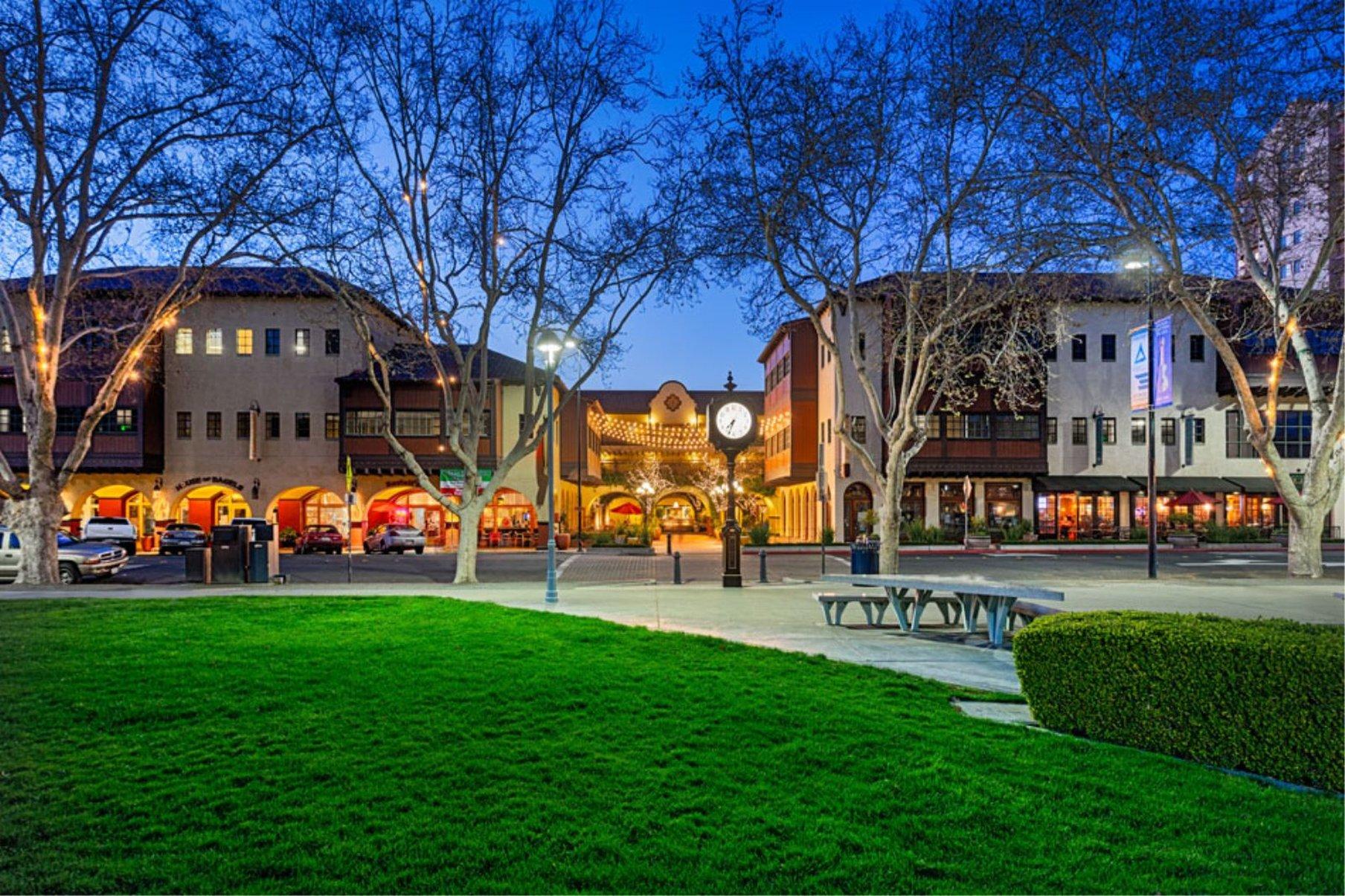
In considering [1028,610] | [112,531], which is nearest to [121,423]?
[112,531]

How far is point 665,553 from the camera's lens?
119 feet

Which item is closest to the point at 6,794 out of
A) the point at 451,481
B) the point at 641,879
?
the point at 641,879

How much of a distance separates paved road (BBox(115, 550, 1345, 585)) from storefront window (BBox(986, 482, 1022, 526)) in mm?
7765

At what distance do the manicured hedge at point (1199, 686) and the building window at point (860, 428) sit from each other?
113 feet

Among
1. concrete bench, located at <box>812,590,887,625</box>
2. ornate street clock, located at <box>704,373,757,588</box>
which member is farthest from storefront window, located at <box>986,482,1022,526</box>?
concrete bench, located at <box>812,590,887,625</box>

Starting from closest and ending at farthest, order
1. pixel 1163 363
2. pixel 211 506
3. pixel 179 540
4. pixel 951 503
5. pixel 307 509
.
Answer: pixel 1163 363 < pixel 179 540 < pixel 951 503 < pixel 211 506 < pixel 307 509

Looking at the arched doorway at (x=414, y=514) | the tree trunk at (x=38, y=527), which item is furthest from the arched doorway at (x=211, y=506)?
the tree trunk at (x=38, y=527)

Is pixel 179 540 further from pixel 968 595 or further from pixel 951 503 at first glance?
pixel 951 503

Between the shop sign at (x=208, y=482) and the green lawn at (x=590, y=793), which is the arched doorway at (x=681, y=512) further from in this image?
the green lawn at (x=590, y=793)

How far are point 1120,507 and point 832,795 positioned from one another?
4466 centimetres

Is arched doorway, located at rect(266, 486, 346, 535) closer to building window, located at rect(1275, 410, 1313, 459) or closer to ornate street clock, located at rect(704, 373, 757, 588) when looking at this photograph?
ornate street clock, located at rect(704, 373, 757, 588)

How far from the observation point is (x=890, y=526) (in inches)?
782

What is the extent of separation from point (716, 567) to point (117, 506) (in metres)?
35.7

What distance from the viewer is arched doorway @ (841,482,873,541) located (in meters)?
41.5
